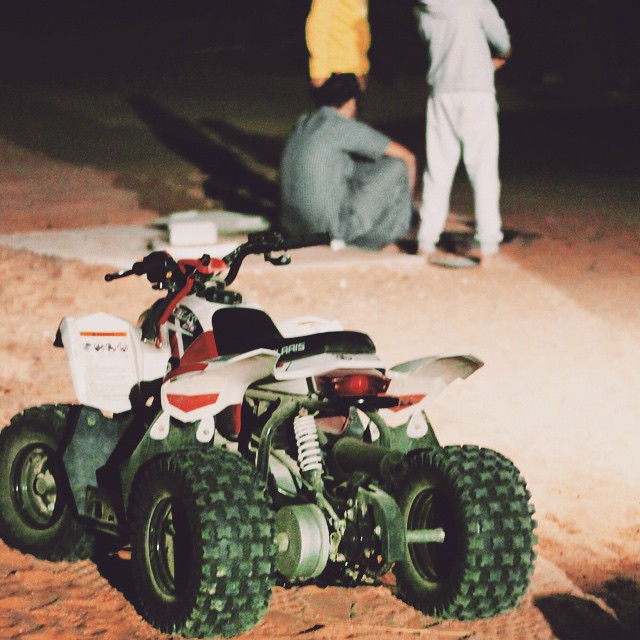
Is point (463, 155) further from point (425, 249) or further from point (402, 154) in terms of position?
point (425, 249)

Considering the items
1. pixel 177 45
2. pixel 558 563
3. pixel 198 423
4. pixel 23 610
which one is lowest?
pixel 177 45

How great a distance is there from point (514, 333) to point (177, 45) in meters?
18.6

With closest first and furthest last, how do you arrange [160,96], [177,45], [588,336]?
[588,336] < [160,96] < [177,45]

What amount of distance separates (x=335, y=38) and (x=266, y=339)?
20.6 ft

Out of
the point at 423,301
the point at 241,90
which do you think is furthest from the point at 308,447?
the point at 241,90

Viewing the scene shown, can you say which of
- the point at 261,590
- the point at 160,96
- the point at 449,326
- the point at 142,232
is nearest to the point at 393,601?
the point at 261,590

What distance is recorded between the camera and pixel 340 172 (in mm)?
9273

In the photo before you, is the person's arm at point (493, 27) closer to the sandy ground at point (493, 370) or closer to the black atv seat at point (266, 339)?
the sandy ground at point (493, 370)

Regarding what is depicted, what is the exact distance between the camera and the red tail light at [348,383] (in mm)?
3988

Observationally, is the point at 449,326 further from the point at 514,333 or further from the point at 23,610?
the point at 23,610

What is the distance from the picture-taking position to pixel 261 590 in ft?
12.9

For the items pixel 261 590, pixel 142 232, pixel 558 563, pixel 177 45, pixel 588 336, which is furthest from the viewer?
pixel 177 45

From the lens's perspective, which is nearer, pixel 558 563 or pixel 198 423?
pixel 198 423

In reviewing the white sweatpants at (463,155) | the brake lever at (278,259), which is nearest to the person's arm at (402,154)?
the white sweatpants at (463,155)
